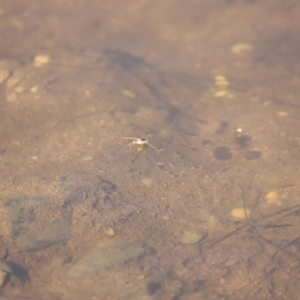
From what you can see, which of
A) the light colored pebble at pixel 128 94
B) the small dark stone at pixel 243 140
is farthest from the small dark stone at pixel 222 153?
the light colored pebble at pixel 128 94

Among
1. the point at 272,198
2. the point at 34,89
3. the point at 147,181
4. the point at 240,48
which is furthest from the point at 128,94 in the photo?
the point at 272,198

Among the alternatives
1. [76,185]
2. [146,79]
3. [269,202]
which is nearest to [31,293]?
[76,185]

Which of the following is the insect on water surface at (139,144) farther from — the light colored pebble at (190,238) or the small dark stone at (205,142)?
the light colored pebble at (190,238)

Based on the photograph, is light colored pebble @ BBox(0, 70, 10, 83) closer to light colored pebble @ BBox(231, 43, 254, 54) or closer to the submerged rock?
the submerged rock

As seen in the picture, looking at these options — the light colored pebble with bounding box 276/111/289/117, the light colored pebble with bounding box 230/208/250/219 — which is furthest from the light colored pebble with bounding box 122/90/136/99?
the light colored pebble with bounding box 230/208/250/219

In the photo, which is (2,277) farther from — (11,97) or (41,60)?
(41,60)

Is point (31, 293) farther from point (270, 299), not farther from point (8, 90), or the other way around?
point (8, 90)
